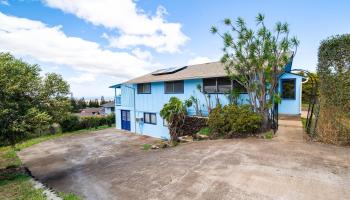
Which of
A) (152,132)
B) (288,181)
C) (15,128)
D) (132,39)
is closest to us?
(288,181)

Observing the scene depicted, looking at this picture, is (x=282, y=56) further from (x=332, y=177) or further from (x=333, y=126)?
(x=332, y=177)

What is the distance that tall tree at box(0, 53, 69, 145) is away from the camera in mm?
6910

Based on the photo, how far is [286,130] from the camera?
10.2 metres

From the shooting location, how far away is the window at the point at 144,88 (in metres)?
18.6

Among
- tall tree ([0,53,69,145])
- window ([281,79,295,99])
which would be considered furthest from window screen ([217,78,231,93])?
tall tree ([0,53,69,145])

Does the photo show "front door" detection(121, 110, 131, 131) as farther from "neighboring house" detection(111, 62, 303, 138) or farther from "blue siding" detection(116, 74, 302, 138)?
"blue siding" detection(116, 74, 302, 138)

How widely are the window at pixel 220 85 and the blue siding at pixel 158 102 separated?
328 mm

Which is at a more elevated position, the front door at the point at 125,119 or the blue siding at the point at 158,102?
the blue siding at the point at 158,102

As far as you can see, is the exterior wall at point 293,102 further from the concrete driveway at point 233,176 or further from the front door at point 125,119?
the front door at point 125,119

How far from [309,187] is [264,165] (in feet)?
5.03

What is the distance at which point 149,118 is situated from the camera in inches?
734

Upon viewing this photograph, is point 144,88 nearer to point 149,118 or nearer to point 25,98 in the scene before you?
point 149,118

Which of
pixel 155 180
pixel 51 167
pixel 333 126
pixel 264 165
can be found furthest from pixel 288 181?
pixel 51 167

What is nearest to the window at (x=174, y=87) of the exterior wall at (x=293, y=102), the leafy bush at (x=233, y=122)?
the leafy bush at (x=233, y=122)
